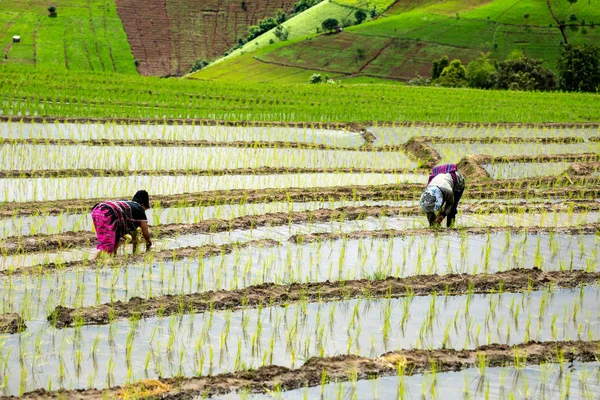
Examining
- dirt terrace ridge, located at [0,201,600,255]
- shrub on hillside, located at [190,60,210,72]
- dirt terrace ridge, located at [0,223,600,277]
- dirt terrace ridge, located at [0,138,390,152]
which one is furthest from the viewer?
shrub on hillside, located at [190,60,210,72]

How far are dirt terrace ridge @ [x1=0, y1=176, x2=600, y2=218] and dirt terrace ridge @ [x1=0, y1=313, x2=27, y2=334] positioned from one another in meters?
4.06

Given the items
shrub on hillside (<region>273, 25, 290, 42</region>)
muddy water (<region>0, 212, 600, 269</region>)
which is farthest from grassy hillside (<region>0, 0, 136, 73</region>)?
muddy water (<region>0, 212, 600, 269</region>)

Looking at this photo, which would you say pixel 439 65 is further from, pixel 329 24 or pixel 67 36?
pixel 67 36

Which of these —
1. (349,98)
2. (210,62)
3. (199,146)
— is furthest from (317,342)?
(210,62)

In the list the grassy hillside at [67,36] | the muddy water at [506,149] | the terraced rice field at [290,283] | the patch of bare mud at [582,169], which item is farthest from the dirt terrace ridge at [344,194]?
the grassy hillside at [67,36]

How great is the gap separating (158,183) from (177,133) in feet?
16.9

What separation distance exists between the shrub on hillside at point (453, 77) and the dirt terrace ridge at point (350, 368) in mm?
38619

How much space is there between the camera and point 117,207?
9023 millimetres

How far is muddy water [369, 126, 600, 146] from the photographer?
67.0ft

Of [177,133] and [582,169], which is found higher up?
[177,133]

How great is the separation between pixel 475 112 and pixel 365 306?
671 inches

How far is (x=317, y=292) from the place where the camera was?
27.3 feet

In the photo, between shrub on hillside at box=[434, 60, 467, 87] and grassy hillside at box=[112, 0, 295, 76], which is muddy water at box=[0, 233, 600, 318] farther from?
grassy hillside at box=[112, 0, 295, 76]

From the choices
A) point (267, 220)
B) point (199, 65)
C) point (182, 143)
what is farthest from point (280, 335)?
point (199, 65)
